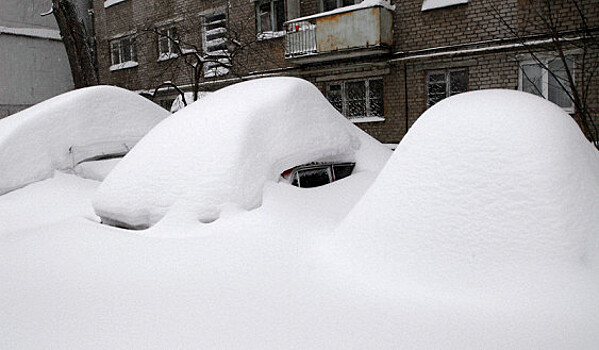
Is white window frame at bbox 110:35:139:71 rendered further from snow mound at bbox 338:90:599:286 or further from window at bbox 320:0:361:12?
snow mound at bbox 338:90:599:286

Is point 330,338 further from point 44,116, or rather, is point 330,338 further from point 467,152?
point 44,116

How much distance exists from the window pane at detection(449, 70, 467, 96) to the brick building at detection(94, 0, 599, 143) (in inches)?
0.9

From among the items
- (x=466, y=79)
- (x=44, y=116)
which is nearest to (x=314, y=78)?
(x=466, y=79)

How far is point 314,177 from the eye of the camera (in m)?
3.97

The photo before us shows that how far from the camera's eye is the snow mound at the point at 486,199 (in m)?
2.18

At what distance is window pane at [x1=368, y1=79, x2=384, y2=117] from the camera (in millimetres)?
11352

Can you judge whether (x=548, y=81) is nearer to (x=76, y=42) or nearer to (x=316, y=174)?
(x=316, y=174)

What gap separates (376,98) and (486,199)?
9.42 m

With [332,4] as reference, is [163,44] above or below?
below

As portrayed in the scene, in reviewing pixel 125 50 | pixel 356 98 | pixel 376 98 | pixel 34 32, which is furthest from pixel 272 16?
pixel 34 32

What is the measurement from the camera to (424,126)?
8.92 feet

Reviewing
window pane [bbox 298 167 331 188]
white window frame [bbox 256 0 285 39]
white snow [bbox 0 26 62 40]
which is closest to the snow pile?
window pane [bbox 298 167 331 188]

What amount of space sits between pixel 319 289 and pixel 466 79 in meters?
9.04

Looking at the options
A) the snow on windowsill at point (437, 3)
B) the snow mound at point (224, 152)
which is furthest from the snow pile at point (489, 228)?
the snow on windowsill at point (437, 3)
